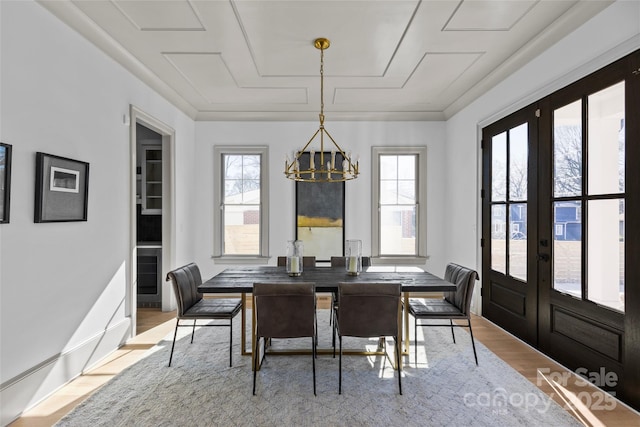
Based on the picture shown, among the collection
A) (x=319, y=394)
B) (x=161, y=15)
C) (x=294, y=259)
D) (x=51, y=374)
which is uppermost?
(x=161, y=15)

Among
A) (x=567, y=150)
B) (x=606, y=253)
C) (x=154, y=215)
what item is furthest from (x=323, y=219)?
(x=606, y=253)

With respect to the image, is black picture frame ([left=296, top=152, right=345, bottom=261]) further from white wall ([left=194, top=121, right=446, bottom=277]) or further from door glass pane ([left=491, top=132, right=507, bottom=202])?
door glass pane ([left=491, top=132, right=507, bottom=202])

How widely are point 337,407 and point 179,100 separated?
4.30m

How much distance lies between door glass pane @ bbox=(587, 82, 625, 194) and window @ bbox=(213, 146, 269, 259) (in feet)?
13.9

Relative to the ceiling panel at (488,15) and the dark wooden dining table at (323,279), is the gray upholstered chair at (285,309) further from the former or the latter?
the ceiling panel at (488,15)

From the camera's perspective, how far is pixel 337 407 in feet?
7.89

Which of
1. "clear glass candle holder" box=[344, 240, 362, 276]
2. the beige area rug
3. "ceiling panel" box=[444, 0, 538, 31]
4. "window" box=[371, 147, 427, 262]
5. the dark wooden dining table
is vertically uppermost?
"ceiling panel" box=[444, 0, 538, 31]

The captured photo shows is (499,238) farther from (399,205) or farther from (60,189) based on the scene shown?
(60,189)

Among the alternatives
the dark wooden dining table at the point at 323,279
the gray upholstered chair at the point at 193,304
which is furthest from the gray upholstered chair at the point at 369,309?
the gray upholstered chair at the point at 193,304

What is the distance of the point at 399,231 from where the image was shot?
5754 millimetres

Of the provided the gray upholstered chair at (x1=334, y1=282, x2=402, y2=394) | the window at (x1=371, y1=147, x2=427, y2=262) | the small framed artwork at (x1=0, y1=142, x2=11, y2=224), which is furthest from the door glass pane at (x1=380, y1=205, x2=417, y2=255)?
the small framed artwork at (x1=0, y1=142, x2=11, y2=224)

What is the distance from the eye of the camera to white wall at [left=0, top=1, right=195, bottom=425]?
90.0 inches

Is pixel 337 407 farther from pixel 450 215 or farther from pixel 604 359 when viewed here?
pixel 450 215

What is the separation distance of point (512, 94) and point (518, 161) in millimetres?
737
